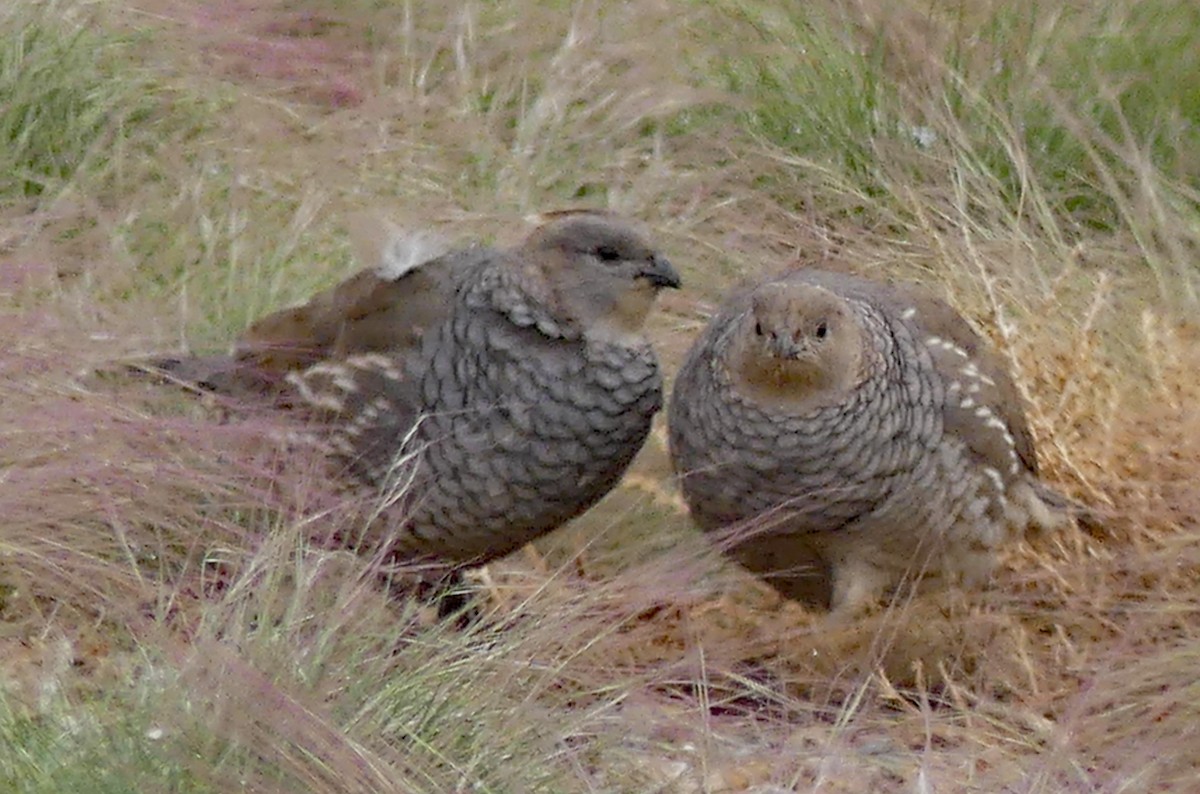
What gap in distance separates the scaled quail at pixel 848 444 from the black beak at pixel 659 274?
0.46 ft

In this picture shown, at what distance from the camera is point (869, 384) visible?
4.12 meters

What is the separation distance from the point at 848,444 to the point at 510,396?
62 cm

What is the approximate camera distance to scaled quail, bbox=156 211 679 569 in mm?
4082

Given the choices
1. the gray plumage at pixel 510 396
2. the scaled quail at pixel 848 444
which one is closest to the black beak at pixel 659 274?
the gray plumage at pixel 510 396

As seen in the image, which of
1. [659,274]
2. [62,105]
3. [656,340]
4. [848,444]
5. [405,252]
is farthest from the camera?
[62,105]

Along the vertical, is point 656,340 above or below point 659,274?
below

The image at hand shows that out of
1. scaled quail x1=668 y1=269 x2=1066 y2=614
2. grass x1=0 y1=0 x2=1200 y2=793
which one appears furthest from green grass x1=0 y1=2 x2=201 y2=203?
scaled quail x1=668 y1=269 x2=1066 y2=614

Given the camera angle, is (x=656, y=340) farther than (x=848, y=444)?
Yes

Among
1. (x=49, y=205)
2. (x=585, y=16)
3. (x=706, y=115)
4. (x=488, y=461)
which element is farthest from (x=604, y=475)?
(x=585, y=16)

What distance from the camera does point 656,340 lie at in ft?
17.5

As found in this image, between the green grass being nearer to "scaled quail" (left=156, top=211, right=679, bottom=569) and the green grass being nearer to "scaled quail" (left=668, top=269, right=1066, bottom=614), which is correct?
"scaled quail" (left=156, top=211, right=679, bottom=569)

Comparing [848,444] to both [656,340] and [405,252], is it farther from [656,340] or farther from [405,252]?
[656,340]

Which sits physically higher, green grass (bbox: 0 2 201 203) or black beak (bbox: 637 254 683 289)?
black beak (bbox: 637 254 683 289)

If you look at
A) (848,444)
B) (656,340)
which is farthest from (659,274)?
(656,340)
